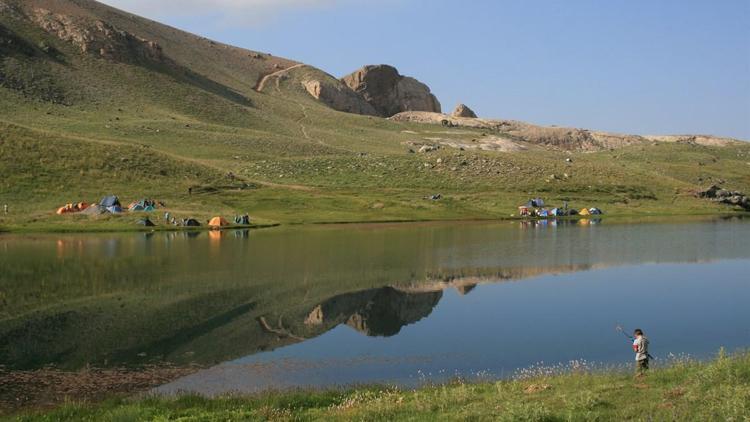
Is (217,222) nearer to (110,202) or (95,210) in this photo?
(110,202)

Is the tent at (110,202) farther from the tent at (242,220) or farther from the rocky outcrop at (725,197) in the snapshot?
the rocky outcrop at (725,197)

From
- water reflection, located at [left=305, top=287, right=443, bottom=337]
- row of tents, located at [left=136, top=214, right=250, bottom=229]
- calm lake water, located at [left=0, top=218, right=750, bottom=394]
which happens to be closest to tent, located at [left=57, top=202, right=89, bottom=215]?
row of tents, located at [left=136, top=214, right=250, bottom=229]

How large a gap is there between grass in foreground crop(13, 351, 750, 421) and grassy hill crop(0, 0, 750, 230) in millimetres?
61319

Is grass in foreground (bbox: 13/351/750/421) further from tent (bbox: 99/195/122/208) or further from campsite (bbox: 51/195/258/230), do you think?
tent (bbox: 99/195/122/208)

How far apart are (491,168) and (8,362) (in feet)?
350

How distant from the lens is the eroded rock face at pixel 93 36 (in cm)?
18150

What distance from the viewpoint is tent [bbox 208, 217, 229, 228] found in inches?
3091

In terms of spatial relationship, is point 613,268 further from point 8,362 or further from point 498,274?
point 8,362

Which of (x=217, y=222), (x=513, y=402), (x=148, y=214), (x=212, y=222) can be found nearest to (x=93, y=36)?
(x=148, y=214)

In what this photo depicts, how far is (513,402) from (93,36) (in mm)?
188830

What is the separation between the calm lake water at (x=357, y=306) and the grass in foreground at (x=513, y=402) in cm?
279

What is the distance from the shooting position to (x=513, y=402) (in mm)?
15984

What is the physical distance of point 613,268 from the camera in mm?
47719

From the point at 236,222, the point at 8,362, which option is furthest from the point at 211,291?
the point at 236,222
